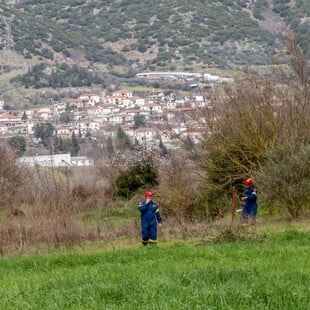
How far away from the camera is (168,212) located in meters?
29.1

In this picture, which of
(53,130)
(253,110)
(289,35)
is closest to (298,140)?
(253,110)

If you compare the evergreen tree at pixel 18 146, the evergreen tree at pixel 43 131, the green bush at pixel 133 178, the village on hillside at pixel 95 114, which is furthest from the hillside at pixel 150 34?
the green bush at pixel 133 178

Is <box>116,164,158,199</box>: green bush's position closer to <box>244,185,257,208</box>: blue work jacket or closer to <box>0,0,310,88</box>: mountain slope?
<box>244,185,257,208</box>: blue work jacket

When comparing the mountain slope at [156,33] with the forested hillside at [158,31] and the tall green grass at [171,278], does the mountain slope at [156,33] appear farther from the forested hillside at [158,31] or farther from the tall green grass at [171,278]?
the tall green grass at [171,278]

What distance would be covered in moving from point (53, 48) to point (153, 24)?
2109 cm

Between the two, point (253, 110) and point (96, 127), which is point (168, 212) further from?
point (96, 127)

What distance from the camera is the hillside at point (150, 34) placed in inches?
4754

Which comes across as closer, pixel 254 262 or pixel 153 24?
pixel 254 262

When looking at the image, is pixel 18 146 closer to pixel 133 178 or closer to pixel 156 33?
pixel 133 178

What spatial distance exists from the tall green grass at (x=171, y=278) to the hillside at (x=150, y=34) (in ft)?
328

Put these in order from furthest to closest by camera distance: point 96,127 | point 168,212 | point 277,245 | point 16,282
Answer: point 96,127 → point 168,212 → point 277,245 → point 16,282

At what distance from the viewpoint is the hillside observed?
396 feet

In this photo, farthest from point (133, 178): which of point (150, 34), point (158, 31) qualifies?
point (150, 34)

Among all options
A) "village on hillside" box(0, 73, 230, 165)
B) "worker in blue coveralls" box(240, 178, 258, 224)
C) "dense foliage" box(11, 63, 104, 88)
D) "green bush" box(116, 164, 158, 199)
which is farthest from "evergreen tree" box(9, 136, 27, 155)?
"dense foliage" box(11, 63, 104, 88)
